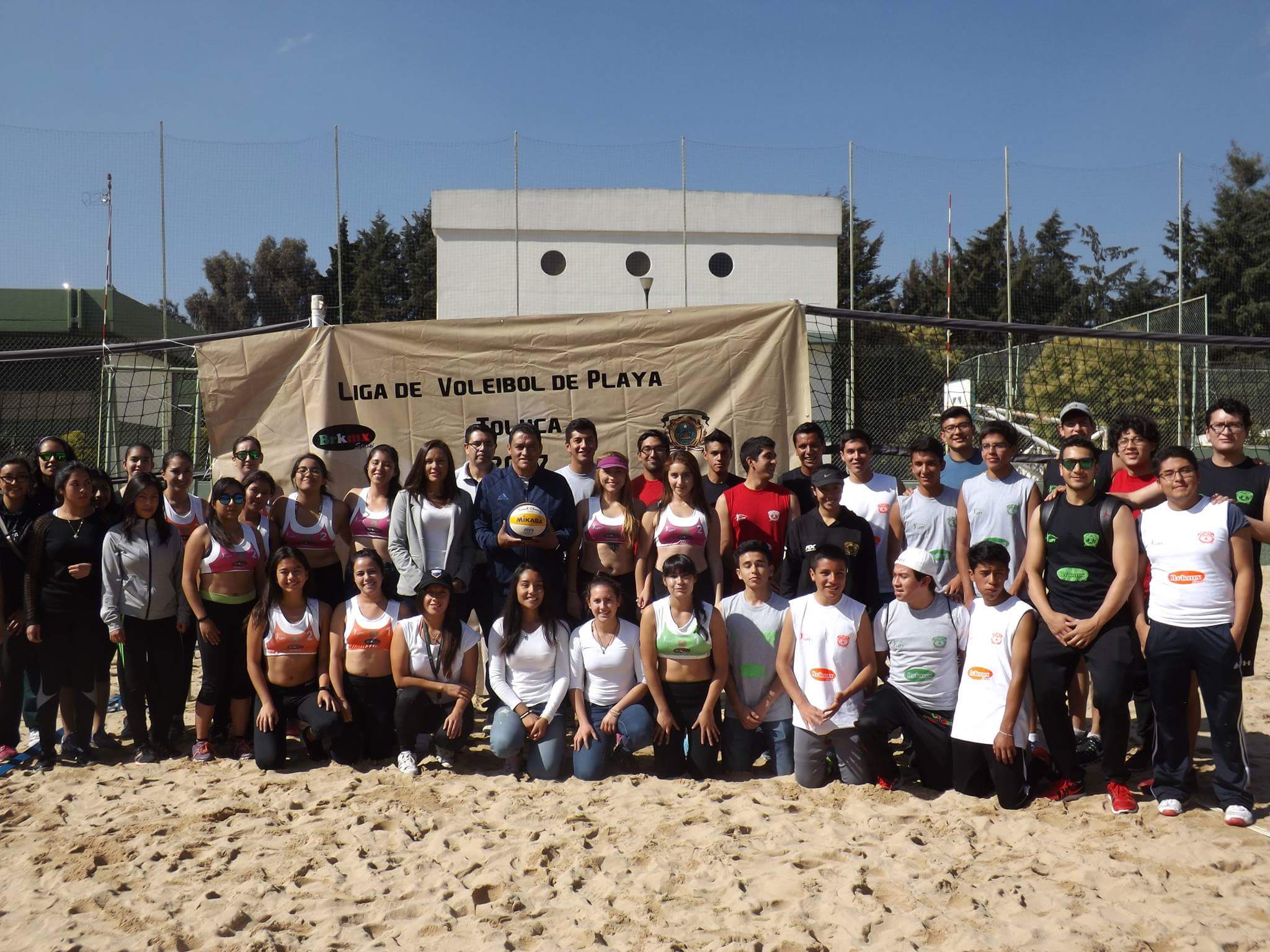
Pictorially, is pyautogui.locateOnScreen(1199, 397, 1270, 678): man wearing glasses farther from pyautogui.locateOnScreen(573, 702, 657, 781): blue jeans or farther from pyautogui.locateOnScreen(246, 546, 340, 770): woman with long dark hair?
pyautogui.locateOnScreen(246, 546, 340, 770): woman with long dark hair

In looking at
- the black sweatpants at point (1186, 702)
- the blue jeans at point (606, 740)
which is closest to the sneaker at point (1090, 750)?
the black sweatpants at point (1186, 702)

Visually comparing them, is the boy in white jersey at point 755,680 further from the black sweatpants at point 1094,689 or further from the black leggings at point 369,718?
the black leggings at point 369,718

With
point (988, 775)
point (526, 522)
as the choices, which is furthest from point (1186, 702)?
point (526, 522)

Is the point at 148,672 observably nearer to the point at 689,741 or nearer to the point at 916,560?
the point at 689,741

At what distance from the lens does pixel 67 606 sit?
4.65 meters

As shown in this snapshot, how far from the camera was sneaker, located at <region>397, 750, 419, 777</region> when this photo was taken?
4.43 m

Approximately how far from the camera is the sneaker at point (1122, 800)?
3801 millimetres

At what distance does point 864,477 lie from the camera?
490 cm

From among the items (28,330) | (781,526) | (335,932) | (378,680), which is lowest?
(335,932)

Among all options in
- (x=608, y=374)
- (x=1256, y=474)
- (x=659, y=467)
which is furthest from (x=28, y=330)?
(x=1256, y=474)

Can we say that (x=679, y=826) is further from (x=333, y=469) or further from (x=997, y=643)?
(x=333, y=469)

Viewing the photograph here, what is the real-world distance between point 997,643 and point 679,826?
1.52 meters

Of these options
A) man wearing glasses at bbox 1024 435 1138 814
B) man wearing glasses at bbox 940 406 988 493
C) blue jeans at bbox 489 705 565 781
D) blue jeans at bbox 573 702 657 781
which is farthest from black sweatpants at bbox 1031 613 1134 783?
blue jeans at bbox 489 705 565 781

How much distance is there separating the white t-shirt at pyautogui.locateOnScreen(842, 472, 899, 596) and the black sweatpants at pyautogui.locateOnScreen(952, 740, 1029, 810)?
0.93m
